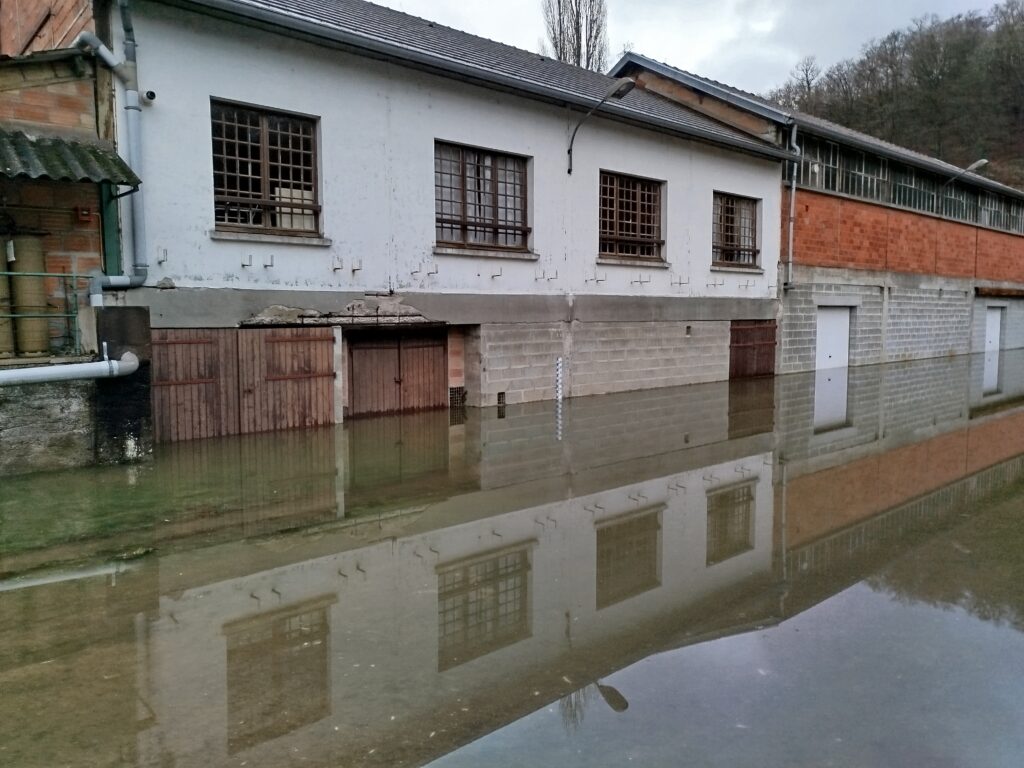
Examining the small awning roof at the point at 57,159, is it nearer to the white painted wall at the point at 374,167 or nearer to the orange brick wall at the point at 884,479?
the white painted wall at the point at 374,167

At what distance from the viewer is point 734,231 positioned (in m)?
18.7

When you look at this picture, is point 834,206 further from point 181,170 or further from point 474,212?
point 181,170

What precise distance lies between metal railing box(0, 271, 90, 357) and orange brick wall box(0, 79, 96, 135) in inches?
66.5

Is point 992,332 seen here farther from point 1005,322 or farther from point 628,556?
point 628,556

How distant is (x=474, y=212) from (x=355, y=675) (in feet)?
34.2

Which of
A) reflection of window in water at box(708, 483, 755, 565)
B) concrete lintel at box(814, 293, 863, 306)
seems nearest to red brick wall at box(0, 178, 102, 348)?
reflection of window in water at box(708, 483, 755, 565)

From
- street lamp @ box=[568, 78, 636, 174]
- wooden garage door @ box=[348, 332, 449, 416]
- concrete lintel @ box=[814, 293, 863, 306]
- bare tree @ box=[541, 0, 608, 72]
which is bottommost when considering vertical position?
wooden garage door @ box=[348, 332, 449, 416]

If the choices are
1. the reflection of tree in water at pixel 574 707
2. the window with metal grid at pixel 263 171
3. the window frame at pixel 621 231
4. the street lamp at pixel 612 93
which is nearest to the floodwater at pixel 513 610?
the reflection of tree in water at pixel 574 707

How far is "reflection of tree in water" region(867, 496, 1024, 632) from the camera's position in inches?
192

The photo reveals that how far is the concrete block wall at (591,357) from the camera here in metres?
13.6

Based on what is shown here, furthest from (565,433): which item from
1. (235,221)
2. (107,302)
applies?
(107,302)

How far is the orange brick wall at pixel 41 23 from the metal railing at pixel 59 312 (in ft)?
10.1

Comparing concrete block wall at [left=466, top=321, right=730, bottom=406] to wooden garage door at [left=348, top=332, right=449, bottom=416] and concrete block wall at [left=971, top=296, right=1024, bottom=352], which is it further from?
concrete block wall at [left=971, top=296, right=1024, bottom=352]

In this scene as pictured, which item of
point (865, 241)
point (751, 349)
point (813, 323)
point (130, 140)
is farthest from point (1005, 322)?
point (130, 140)
